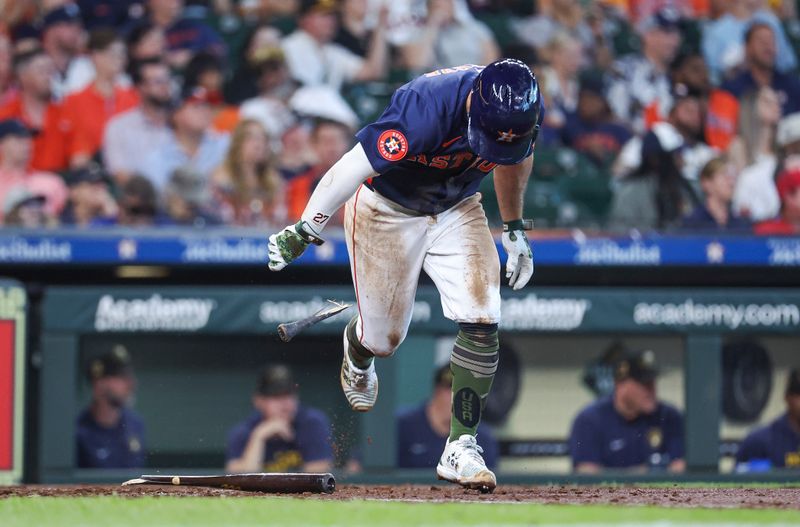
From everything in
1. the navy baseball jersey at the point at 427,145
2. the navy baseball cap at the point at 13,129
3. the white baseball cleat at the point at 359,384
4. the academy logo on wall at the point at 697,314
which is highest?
the navy baseball cap at the point at 13,129

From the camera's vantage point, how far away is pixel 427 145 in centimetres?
546

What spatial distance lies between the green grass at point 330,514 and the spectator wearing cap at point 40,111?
4660 millimetres

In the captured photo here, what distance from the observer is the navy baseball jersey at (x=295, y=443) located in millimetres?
8930

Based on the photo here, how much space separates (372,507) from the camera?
5230mm

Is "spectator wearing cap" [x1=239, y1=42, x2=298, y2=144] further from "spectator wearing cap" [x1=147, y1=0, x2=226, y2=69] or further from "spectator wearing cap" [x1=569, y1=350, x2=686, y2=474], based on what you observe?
"spectator wearing cap" [x1=569, y1=350, x2=686, y2=474]

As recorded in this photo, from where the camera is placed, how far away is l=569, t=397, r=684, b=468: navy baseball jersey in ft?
29.5

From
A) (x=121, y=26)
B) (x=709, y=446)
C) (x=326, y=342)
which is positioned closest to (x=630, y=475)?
(x=709, y=446)

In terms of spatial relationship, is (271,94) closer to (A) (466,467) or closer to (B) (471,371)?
(B) (471,371)

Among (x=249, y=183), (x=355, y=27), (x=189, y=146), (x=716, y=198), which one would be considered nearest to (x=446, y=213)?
(x=249, y=183)

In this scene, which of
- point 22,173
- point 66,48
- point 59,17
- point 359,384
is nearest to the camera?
point 359,384

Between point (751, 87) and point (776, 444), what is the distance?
3.30m

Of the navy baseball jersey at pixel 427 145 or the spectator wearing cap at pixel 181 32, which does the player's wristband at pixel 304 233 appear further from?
the spectator wearing cap at pixel 181 32

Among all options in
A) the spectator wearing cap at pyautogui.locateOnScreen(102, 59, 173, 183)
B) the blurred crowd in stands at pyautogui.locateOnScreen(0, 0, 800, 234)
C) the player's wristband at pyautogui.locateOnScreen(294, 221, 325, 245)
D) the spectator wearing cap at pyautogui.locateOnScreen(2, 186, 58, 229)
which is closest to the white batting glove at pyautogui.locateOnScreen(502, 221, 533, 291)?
the player's wristband at pyautogui.locateOnScreen(294, 221, 325, 245)

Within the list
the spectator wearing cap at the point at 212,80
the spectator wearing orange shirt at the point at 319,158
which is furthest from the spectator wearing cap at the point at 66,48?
the spectator wearing orange shirt at the point at 319,158
